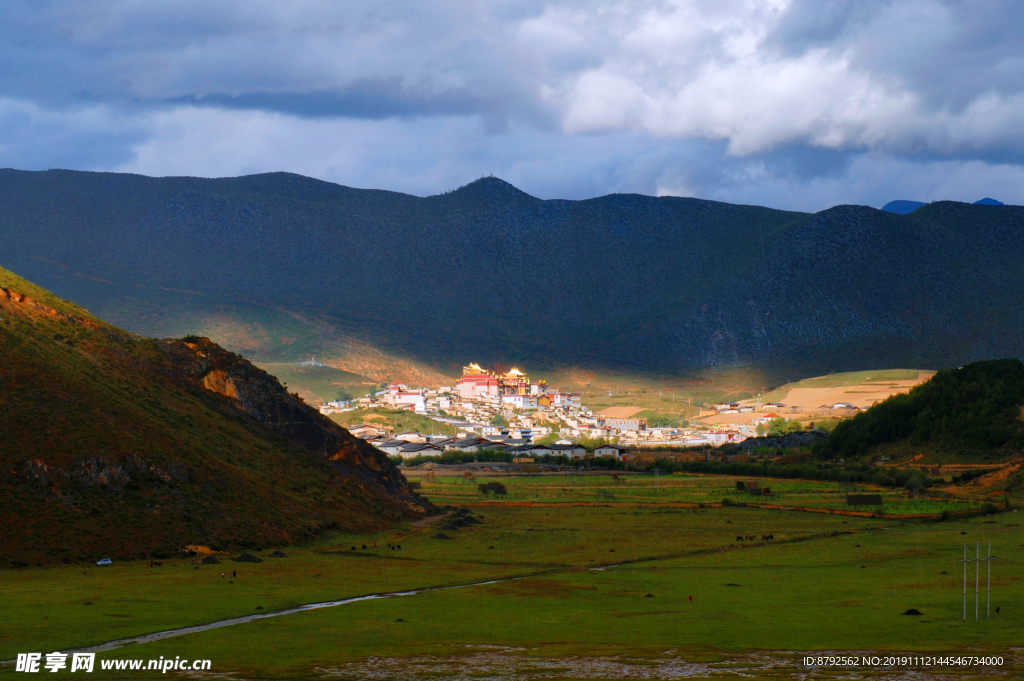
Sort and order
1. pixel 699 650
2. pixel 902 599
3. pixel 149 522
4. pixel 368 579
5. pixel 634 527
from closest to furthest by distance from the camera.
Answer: pixel 699 650
pixel 902 599
pixel 368 579
pixel 149 522
pixel 634 527

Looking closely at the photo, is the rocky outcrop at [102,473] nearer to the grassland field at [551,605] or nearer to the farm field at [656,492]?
the grassland field at [551,605]

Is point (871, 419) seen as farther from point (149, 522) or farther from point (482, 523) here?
point (149, 522)

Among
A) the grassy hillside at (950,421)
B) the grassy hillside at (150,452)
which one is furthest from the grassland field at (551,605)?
the grassy hillside at (950,421)

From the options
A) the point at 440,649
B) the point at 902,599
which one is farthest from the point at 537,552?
the point at 440,649

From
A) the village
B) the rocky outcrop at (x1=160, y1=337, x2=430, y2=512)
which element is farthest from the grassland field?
the village

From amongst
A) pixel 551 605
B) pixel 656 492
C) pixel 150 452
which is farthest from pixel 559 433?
pixel 551 605

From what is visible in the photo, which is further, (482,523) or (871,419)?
(871,419)
